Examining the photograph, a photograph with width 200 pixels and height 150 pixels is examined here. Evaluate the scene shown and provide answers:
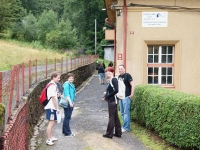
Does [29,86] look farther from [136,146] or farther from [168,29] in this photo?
[168,29]

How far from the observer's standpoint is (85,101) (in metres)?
14.4

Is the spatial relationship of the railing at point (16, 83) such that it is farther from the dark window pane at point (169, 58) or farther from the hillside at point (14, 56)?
the hillside at point (14, 56)

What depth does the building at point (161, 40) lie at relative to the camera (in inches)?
426

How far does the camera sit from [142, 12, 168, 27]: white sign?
10.8 m

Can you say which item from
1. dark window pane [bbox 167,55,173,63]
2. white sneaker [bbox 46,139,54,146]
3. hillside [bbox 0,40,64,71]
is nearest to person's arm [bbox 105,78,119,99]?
white sneaker [bbox 46,139,54,146]

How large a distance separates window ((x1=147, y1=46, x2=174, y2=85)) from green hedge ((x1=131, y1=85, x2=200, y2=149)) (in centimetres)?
281

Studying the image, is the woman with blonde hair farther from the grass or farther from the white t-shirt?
the white t-shirt

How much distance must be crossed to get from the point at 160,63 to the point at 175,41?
3.14 feet

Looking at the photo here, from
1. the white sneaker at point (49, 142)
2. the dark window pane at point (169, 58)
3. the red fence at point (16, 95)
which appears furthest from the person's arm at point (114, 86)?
the dark window pane at point (169, 58)

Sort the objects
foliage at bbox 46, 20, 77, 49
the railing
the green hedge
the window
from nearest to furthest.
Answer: the railing < the green hedge < the window < foliage at bbox 46, 20, 77, 49

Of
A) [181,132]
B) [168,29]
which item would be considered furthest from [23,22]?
[181,132]

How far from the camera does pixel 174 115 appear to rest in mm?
6957

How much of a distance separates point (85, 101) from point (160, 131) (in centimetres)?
707

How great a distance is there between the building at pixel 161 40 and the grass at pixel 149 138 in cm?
248
